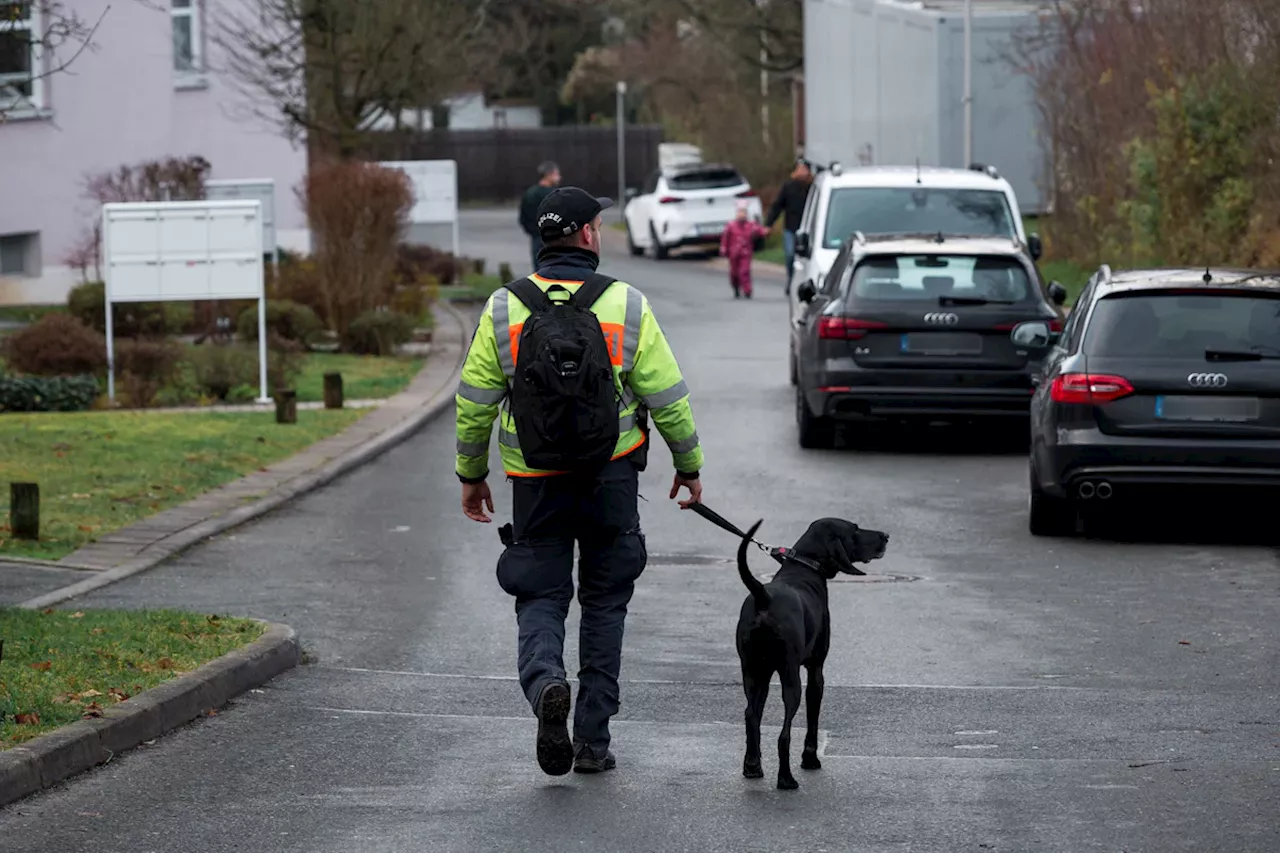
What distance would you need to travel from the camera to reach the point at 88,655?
328 inches

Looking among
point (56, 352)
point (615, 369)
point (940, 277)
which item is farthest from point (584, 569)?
point (56, 352)

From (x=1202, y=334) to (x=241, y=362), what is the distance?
32.4ft

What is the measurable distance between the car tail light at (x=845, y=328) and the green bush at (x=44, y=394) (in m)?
6.37

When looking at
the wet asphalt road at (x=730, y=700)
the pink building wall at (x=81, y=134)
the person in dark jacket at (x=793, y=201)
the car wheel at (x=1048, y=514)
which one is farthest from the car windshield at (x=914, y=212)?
the person in dark jacket at (x=793, y=201)

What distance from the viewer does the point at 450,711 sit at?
8062 mm

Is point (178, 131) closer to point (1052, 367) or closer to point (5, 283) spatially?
point (5, 283)

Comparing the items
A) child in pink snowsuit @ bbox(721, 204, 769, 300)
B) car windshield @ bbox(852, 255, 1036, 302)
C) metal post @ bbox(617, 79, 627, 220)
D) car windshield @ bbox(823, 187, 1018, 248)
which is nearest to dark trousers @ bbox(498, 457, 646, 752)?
car windshield @ bbox(852, 255, 1036, 302)

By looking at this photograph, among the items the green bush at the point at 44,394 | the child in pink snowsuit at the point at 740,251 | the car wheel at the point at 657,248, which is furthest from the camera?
the car wheel at the point at 657,248

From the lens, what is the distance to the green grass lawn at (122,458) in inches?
495

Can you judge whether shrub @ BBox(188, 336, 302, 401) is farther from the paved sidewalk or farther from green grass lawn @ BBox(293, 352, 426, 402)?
the paved sidewalk

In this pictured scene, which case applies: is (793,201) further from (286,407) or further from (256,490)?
(256,490)

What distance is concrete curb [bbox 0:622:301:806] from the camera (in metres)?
6.61

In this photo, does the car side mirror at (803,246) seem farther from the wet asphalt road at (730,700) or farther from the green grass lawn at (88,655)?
the green grass lawn at (88,655)

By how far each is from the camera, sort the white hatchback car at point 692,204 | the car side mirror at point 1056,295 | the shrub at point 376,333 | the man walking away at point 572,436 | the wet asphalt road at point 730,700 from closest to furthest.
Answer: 1. the wet asphalt road at point 730,700
2. the man walking away at point 572,436
3. the car side mirror at point 1056,295
4. the shrub at point 376,333
5. the white hatchback car at point 692,204
